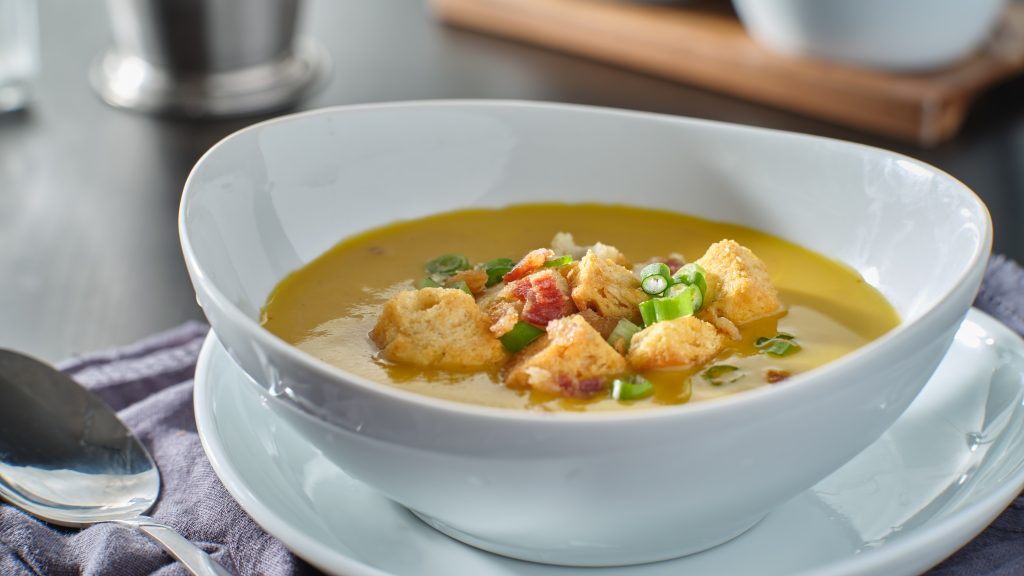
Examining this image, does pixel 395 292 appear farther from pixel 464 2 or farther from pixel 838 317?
pixel 464 2

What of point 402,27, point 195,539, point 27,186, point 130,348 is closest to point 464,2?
point 402,27

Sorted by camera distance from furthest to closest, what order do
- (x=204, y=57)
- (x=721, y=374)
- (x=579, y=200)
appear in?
1. (x=204, y=57)
2. (x=579, y=200)
3. (x=721, y=374)

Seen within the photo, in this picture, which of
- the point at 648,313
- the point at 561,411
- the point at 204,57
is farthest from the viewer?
the point at 204,57

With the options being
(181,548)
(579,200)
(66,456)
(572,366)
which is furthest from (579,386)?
(66,456)

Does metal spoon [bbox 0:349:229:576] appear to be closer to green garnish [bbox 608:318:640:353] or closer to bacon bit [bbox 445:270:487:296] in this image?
bacon bit [bbox 445:270:487:296]

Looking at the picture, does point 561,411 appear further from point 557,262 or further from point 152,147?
point 152,147

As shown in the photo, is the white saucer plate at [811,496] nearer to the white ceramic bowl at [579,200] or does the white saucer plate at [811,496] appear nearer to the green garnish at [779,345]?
the white ceramic bowl at [579,200]
